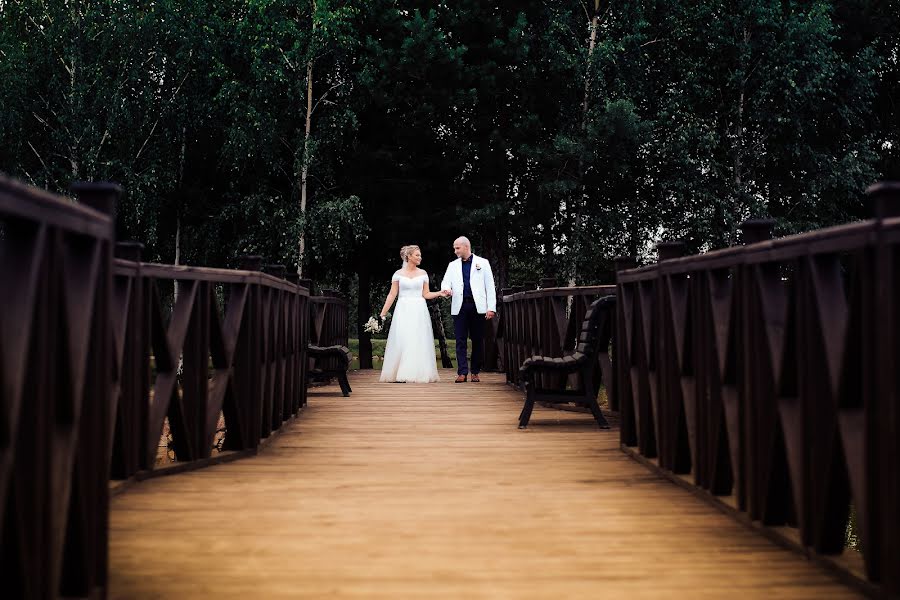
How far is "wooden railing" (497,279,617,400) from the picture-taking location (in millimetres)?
8453

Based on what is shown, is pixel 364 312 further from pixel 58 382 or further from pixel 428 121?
pixel 58 382

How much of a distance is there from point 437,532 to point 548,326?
609 centimetres

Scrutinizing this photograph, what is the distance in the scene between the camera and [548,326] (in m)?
9.67

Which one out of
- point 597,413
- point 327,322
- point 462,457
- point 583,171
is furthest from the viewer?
point 583,171

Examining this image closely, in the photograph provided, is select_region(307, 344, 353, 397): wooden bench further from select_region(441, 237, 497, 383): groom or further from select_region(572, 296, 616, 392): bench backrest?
select_region(572, 296, 616, 392): bench backrest

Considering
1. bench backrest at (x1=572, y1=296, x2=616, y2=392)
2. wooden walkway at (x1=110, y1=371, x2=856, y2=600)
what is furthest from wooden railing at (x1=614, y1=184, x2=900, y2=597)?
bench backrest at (x1=572, y1=296, x2=616, y2=392)

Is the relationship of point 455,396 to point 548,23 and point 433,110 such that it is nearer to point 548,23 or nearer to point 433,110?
point 433,110

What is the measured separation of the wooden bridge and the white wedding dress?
572 centimetres

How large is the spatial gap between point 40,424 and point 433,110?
61.4 feet

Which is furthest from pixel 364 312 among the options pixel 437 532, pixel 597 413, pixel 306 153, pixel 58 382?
pixel 58 382

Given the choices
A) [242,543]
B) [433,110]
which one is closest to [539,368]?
[242,543]

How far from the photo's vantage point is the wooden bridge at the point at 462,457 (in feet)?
8.05

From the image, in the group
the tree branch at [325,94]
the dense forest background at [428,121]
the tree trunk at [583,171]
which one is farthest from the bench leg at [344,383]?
the tree trunk at [583,171]

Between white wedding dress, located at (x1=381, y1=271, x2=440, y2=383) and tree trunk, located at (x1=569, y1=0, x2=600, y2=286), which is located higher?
tree trunk, located at (x1=569, y1=0, x2=600, y2=286)
